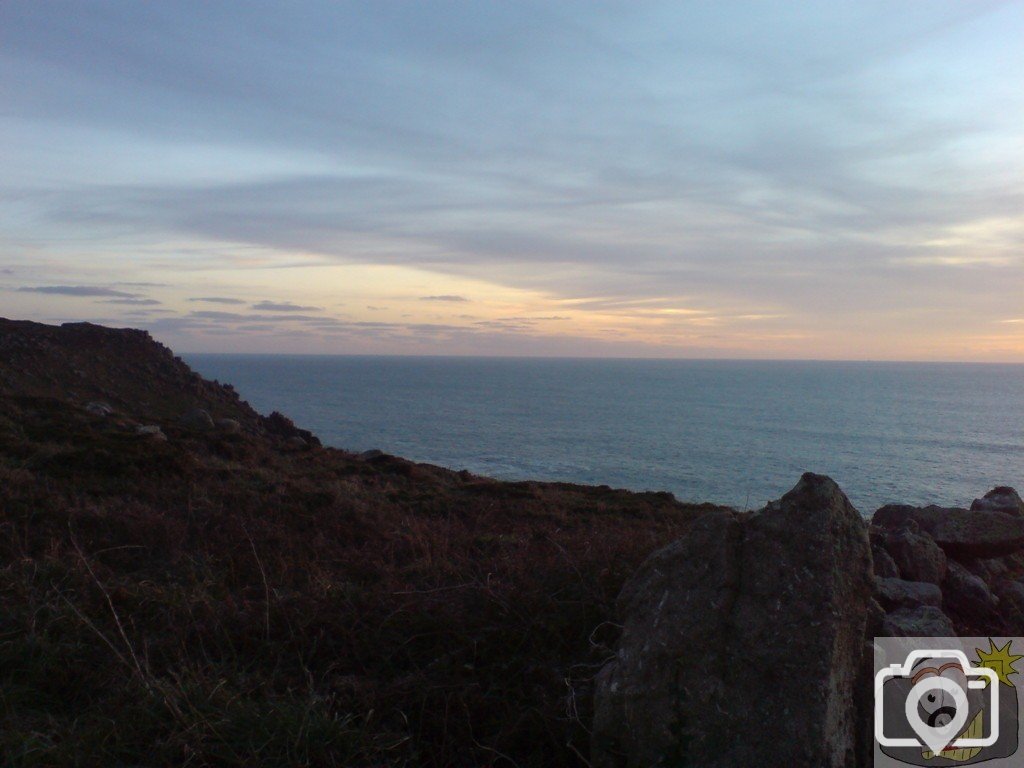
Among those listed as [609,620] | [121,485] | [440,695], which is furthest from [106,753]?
[121,485]

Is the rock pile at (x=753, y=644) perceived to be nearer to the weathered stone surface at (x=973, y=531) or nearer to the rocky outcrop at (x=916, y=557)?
the rocky outcrop at (x=916, y=557)

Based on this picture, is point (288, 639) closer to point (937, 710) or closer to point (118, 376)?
point (937, 710)

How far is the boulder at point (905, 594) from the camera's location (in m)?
5.37

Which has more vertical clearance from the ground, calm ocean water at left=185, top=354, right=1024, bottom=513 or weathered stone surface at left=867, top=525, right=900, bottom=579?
weathered stone surface at left=867, top=525, right=900, bottom=579

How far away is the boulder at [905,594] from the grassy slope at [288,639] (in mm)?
1810

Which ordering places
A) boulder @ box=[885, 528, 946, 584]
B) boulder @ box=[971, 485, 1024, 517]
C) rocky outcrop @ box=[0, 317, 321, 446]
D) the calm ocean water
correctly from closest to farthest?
→ 1. boulder @ box=[885, 528, 946, 584]
2. boulder @ box=[971, 485, 1024, 517]
3. rocky outcrop @ box=[0, 317, 321, 446]
4. the calm ocean water

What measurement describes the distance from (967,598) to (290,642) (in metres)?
5.40

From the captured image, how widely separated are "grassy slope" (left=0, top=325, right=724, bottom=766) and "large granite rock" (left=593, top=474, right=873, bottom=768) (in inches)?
19.7

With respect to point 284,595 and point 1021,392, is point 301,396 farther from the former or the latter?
point 1021,392

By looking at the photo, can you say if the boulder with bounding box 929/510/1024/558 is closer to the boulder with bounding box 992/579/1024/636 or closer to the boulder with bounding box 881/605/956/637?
the boulder with bounding box 992/579/1024/636

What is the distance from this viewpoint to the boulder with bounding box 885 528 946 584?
19.9ft

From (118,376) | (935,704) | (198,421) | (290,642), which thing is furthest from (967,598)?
(118,376)

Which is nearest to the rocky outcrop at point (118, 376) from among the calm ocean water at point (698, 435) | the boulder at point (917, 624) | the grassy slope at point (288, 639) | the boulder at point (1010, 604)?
the grassy slope at point (288, 639)

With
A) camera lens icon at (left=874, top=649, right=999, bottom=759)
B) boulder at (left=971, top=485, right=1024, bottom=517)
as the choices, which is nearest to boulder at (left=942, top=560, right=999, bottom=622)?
camera lens icon at (left=874, top=649, right=999, bottom=759)
